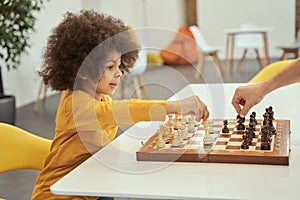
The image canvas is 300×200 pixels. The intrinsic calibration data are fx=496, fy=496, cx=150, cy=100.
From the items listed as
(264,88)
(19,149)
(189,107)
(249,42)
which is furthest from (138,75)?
(189,107)

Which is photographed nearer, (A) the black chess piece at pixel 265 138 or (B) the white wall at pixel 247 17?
(A) the black chess piece at pixel 265 138

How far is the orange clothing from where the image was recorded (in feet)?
5.45

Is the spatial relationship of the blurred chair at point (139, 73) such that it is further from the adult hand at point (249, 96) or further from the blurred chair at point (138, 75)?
the adult hand at point (249, 96)

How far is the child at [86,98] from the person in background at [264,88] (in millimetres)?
180

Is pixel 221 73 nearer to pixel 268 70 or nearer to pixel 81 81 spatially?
pixel 268 70

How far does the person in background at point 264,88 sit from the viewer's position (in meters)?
1.79

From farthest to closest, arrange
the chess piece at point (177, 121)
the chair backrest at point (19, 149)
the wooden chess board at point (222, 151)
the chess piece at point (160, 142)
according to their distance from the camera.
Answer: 1. the chair backrest at point (19, 149)
2. the chess piece at point (177, 121)
3. the chess piece at point (160, 142)
4. the wooden chess board at point (222, 151)

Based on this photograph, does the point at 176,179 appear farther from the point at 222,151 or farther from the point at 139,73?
the point at 139,73

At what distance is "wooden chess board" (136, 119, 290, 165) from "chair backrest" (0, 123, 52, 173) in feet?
1.62

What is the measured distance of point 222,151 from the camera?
155cm

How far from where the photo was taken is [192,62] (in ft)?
27.5

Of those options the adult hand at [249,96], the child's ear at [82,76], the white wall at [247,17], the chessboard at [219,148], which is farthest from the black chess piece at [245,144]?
the white wall at [247,17]

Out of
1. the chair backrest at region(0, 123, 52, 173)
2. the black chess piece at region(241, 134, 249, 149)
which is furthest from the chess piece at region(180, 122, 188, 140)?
the chair backrest at region(0, 123, 52, 173)

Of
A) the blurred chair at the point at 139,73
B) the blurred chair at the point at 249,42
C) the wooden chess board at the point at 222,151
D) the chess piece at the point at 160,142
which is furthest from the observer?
the blurred chair at the point at 249,42
